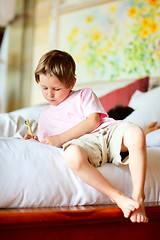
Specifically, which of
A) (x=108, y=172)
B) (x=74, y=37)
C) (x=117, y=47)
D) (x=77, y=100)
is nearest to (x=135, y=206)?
(x=108, y=172)

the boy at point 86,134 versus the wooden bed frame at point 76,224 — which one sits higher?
the boy at point 86,134

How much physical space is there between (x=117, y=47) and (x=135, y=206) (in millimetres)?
1906

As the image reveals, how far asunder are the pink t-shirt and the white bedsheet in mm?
203

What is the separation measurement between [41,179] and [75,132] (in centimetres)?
26

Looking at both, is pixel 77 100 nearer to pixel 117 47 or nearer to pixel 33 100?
pixel 117 47

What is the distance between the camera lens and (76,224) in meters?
0.95

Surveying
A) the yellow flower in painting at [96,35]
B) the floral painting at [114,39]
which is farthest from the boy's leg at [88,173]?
the yellow flower in painting at [96,35]

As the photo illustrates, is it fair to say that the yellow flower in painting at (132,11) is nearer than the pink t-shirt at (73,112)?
No

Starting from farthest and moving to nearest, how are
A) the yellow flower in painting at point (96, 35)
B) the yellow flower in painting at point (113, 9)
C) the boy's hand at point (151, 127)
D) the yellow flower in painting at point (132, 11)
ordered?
the yellow flower in painting at point (96, 35)
the yellow flower in painting at point (113, 9)
the yellow flower in painting at point (132, 11)
the boy's hand at point (151, 127)

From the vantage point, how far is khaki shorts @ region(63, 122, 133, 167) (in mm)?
1053

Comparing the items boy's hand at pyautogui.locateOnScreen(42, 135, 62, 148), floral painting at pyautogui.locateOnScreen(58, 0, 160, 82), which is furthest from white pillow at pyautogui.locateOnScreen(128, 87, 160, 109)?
boy's hand at pyautogui.locateOnScreen(42, 135, 62, 148)

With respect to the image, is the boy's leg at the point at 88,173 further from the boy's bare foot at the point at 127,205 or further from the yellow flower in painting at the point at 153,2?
the yellow flower in painting at the point at 153,2

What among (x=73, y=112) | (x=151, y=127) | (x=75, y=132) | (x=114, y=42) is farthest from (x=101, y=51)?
(x=75, y=132)

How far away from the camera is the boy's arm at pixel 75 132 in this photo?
116 centimetres
